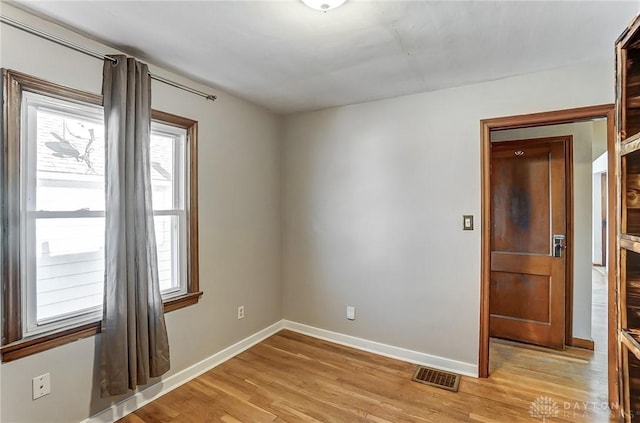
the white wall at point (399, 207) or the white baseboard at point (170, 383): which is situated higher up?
the white wall at point (399, 207)

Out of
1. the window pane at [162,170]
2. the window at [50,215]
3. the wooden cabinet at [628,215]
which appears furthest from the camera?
the window pane at [162,170]

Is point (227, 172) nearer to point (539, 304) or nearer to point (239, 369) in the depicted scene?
point (239, 369)

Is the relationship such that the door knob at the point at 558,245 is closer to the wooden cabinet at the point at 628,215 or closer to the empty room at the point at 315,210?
the empty room at the point at 315,210

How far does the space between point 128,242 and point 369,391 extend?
1.98 m

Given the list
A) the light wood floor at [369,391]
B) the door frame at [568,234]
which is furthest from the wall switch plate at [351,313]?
the door frame at [568,234]

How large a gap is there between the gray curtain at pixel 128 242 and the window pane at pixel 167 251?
0.34 metres

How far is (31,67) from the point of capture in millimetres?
1613

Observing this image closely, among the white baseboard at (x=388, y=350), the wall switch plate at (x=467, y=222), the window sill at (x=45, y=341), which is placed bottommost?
the white baseboard at (x=388, y=350)

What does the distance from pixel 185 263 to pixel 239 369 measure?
102 centimetres

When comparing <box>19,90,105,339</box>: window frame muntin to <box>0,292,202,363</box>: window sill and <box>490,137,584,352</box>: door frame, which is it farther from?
<box>490,137,584,352</box>: door frame

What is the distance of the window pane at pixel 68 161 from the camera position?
171cm

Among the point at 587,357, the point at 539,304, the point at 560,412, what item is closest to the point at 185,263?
the point at 560,412

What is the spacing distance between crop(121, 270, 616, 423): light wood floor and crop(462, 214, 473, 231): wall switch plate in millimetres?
1198

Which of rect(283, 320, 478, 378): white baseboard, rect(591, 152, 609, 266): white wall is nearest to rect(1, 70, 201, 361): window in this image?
rect(283, 320, 478, 378): white baseboard
